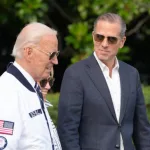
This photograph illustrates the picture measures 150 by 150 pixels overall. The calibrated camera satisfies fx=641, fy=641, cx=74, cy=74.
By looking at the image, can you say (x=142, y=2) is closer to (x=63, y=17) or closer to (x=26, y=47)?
(x=63, y=17)

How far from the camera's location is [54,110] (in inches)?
267

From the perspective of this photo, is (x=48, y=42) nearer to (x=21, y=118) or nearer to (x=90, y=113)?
(x=21, y=118)

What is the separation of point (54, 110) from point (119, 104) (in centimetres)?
268

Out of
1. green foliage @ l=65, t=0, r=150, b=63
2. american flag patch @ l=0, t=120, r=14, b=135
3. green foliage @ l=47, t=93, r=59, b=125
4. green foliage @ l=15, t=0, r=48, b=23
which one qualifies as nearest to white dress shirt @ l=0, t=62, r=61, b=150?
american flag patch @ l=0, t=120, r=14, b=135

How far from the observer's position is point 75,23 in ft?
32.0

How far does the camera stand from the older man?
3.09 meters

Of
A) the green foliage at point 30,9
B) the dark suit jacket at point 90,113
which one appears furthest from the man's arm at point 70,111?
the green foliage at point 30,9

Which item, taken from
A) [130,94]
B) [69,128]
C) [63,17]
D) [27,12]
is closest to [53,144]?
[69,128]

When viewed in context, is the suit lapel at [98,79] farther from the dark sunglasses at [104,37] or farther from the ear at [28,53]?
the ear at [28,53]

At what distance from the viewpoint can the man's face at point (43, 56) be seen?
3297mm

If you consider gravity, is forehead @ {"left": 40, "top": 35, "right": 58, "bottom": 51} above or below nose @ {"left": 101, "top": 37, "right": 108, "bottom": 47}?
below

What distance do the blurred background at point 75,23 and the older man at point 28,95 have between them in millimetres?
3664

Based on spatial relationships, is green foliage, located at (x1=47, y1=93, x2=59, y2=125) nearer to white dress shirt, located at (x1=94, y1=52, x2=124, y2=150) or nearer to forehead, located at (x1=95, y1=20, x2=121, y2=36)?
white dress shirt, located at (x1=94, y1=52, x2=124, y2=150)

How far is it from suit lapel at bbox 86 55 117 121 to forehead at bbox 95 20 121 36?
190 millimetres
